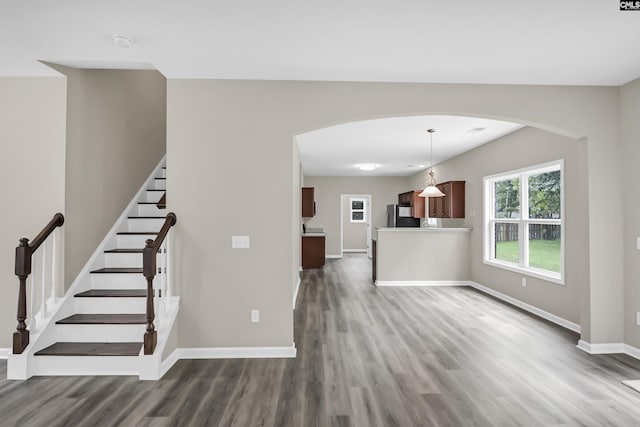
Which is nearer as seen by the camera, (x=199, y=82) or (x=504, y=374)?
(x=504, y=374)

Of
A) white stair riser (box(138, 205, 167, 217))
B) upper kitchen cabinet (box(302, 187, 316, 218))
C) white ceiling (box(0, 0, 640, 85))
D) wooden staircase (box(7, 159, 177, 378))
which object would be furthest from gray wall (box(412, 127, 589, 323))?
white stair riser (box(138, 205, 167, 217))

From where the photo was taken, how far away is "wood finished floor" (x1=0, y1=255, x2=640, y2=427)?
7.36 ft

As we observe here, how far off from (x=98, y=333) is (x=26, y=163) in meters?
1.75

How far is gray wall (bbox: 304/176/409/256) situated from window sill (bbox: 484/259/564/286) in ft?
16.9

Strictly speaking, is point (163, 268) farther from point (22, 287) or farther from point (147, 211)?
point (147, 211)

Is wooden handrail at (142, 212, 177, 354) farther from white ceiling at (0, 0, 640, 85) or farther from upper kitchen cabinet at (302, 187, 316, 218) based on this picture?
upper kitchen cabinet at (302, 187, 316, 218)

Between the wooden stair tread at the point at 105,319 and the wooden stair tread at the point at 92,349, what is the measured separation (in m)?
0.18

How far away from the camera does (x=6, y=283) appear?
3207 millimetres

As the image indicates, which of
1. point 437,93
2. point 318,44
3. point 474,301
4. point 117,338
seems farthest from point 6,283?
point 474,301

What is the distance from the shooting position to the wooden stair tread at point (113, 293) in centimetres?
316

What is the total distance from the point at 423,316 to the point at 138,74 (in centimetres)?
493

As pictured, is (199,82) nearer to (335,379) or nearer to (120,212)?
(120,212)

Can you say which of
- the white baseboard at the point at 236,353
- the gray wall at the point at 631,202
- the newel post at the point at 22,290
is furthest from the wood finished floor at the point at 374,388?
the gray wall at the point at 631,202

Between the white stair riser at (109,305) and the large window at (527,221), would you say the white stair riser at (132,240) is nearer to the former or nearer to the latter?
the white stair riser at (109,305)
